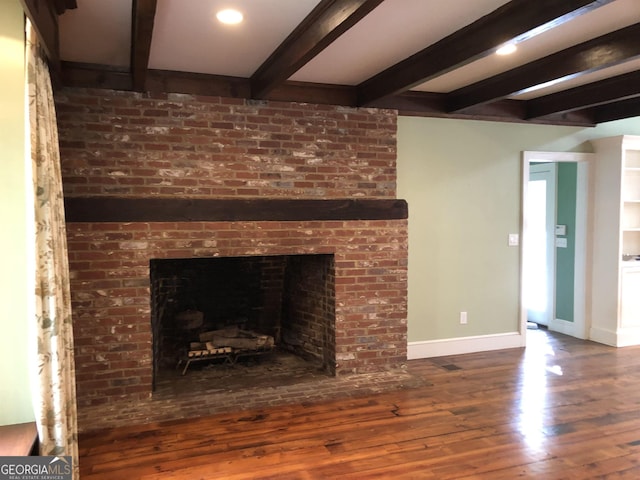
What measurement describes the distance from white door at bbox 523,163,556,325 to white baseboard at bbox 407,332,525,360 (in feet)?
2.73

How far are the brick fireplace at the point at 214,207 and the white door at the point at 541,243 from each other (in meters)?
2.37

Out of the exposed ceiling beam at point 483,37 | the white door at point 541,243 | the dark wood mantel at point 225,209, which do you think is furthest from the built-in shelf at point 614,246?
the exposed ceiling beam at point 483,37

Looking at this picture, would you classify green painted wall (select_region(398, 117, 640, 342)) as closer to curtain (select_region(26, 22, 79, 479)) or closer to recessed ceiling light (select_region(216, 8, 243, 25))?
recessed ceiling light (select_region(216, 8, 243, 25))

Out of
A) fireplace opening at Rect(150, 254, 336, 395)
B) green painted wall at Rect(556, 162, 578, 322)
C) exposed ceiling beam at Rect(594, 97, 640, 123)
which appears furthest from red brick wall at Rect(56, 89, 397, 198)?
green painted wall at Rect(556, 162, 578, 322)

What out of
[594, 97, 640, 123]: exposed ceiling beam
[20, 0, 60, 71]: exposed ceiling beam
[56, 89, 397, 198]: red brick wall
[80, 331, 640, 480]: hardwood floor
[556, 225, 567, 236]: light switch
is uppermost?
[594, 97, 640, 123]: exposed ceiling beam

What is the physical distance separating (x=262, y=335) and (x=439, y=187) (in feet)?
7.05

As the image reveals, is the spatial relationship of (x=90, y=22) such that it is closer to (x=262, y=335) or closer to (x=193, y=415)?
(x=193, y=415)

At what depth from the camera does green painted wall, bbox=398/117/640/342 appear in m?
4.54

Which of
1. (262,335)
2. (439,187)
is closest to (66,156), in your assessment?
(262,335)

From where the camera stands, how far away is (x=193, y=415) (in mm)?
3346

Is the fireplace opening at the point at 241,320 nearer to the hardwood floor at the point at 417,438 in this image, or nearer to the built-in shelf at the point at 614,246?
the hardwood floor at the point at 417,438

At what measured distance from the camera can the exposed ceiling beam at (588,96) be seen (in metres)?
3.83

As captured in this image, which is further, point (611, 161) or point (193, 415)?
point (611, 161)

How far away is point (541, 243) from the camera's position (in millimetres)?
6051
